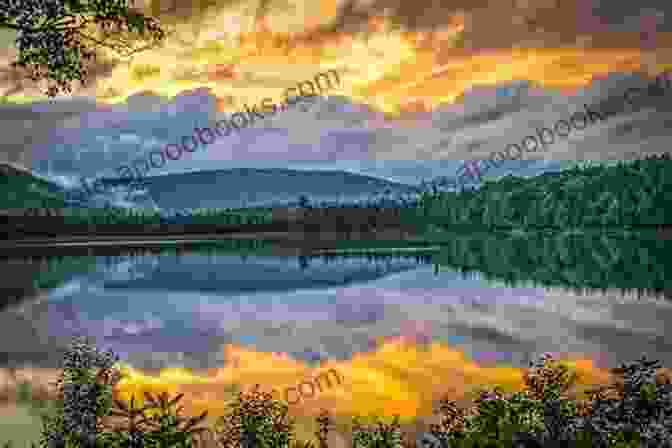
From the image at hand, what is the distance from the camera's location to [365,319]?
37.5 m

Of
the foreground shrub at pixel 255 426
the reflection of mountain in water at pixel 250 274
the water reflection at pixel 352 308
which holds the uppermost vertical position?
the foreground shrub at pixel 255 426

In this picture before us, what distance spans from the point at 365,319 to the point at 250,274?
3517 cm

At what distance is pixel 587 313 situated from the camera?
117 ft

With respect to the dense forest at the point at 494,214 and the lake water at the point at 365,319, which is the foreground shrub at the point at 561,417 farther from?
the dense forest at the point at 494,214

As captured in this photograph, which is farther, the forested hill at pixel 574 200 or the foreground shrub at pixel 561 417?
the forested hill at pixel 574 200

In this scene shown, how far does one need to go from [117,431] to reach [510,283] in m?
47.8

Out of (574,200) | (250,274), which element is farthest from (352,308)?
(574,200)

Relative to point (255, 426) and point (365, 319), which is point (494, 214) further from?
point (255, 426)

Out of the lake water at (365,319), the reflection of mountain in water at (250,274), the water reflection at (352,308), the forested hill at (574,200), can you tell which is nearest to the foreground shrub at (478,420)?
the lake water at (365,319)

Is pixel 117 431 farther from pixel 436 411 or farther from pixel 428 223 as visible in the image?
pixel 428 223

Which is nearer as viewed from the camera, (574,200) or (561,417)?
(561,417)

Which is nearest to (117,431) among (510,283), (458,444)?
(458,444)

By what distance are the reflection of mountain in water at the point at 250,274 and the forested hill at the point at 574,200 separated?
75518mm

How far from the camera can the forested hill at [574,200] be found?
141000 mm
